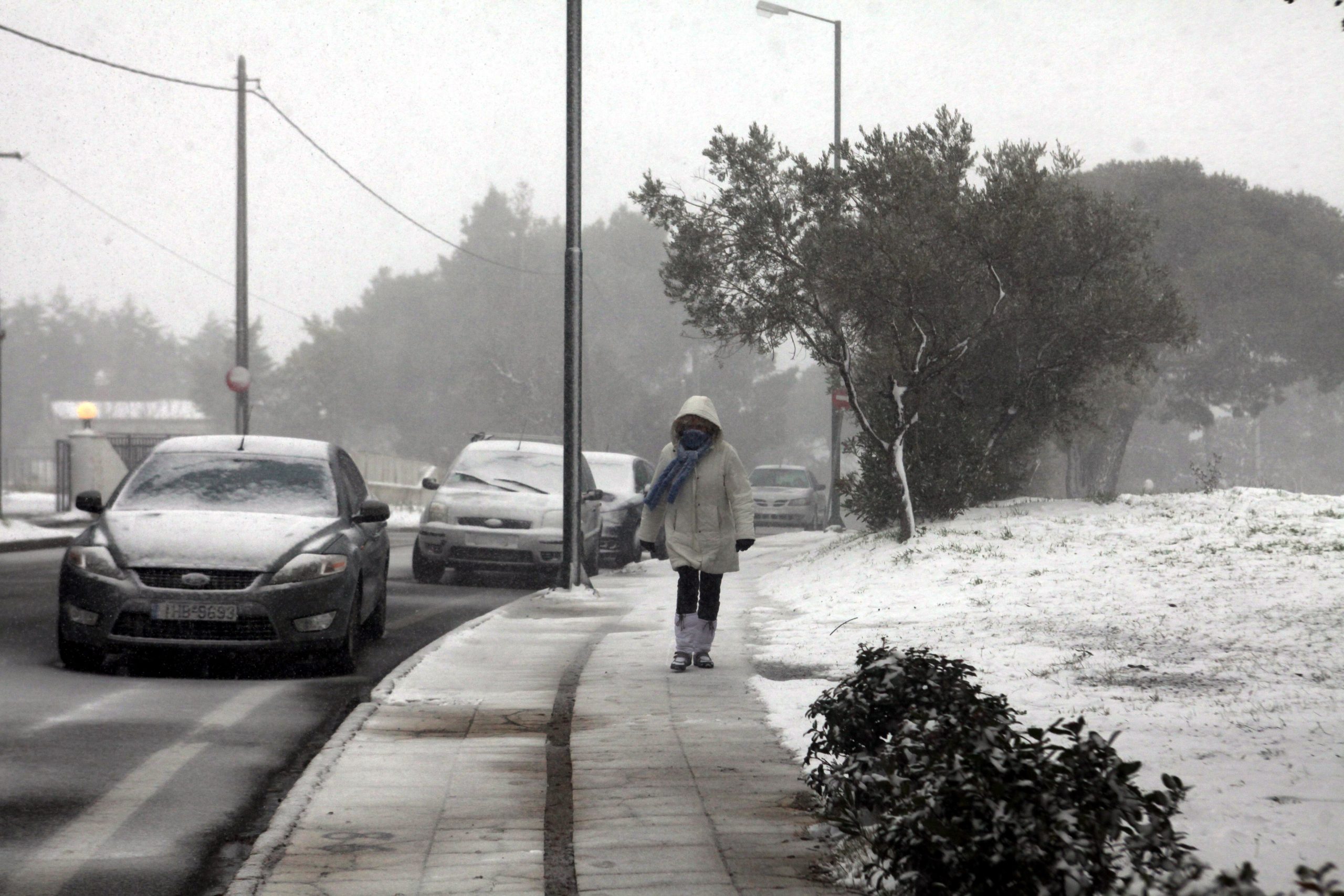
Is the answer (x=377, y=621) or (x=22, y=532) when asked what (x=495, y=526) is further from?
(x=22, y=532)

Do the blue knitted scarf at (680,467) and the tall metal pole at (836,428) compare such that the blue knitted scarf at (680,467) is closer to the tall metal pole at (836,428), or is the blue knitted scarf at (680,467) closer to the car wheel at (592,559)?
the car wheel at (592,559)

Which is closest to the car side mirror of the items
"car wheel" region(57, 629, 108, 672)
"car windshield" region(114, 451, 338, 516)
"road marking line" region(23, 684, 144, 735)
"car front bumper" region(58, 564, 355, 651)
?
"car windshield" region(114, 451, 338, 516)

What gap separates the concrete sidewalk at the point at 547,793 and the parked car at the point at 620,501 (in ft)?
35.8

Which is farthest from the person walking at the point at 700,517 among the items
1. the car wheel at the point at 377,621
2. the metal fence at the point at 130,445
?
the metal fence at the point at 130,445

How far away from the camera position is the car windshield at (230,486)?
417 inches

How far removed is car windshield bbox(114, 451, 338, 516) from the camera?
1059cm

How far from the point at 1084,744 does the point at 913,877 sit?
53 centimetres

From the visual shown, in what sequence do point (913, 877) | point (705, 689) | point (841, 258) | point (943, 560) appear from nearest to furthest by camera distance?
1. point (913, 877)
2. point (705, 689)
3. point (943, 560)
4. point (841, 258)

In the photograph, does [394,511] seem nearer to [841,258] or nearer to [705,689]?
[841,258]

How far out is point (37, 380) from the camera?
124 metres

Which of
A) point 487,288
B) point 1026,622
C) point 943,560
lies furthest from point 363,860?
point 487,288

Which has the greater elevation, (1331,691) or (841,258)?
(841,258)

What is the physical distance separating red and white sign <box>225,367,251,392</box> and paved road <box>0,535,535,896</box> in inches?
744

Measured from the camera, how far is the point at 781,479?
3909cm
